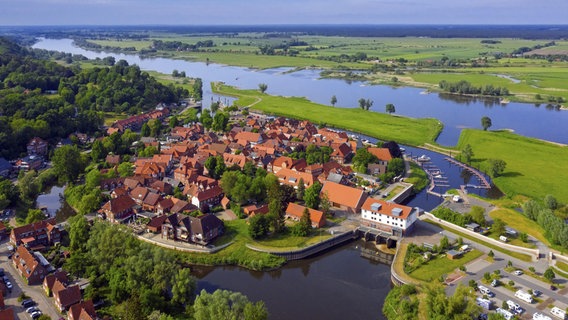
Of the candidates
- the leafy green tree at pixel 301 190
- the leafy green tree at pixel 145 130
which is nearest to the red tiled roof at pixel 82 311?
the leafy green tree at pixel 301 190

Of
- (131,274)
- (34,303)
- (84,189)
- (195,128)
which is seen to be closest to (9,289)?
(34,303)

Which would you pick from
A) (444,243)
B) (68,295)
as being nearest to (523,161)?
(444,243)

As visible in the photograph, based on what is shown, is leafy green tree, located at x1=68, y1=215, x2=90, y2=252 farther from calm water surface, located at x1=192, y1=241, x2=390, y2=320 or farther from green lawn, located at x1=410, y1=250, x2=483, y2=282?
green lawn, located at x1=410, y1=250, x2=483, y2=282

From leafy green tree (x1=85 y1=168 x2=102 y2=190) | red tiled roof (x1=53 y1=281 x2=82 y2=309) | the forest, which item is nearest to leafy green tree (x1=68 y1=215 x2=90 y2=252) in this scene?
red tiled roof (x1=53 y1=281 x2=82 y2=309)

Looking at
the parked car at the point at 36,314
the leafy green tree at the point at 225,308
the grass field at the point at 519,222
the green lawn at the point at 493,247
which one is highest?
the leafy green tree at the point at 225,308

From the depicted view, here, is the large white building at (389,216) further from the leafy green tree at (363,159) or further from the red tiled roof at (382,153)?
the red tiled roof at (382,153)

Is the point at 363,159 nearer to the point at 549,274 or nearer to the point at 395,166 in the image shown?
the point at 395,166

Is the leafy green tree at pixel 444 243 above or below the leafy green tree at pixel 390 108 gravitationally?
below
